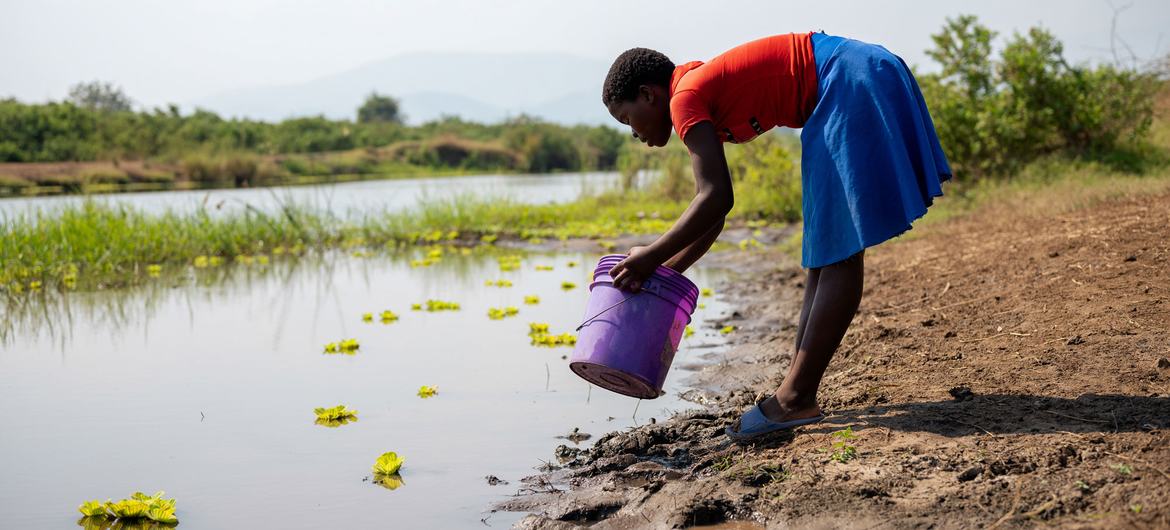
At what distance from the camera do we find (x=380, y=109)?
6588 centimetres

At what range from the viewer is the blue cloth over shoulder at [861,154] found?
2904 millimetres

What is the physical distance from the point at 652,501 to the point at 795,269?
523 cm

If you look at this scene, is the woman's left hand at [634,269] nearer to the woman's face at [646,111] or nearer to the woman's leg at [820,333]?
the woman's face at [646,111]

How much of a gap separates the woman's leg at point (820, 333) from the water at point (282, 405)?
3.37 ft

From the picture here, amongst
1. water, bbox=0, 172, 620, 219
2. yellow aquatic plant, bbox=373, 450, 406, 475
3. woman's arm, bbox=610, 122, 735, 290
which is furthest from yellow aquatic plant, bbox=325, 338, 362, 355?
water, bbox=0, 172, 620, 219

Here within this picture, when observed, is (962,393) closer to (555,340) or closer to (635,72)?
(635,72)

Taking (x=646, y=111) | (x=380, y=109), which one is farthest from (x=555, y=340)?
(x=380, y=109)

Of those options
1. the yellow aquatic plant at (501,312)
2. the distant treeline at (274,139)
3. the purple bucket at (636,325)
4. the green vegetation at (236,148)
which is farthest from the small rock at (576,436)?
the distant treeline at (274,139)

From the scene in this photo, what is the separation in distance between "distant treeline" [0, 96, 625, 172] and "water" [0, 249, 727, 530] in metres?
15.7

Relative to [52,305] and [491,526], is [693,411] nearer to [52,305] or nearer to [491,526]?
[491,526]

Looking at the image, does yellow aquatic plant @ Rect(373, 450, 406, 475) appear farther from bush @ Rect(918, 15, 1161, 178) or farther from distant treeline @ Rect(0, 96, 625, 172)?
distant treeline @ Rect(0, 96, 625, 172)

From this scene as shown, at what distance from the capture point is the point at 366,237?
12.5 meters

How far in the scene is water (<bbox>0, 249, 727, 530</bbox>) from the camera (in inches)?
130

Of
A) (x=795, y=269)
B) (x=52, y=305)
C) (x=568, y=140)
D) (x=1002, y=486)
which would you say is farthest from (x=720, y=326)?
(x=568, y=140)
